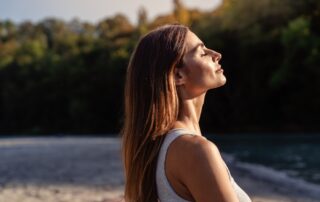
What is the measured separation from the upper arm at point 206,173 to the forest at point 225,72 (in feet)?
60.5

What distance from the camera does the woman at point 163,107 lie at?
118 centimetres

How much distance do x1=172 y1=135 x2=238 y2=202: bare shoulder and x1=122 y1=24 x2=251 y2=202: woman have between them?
0.03 m

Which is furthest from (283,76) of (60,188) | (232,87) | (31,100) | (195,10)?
(31,100)

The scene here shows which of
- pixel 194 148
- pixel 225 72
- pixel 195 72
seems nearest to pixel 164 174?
pixel 194 148

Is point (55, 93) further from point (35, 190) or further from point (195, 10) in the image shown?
point (35, 190)

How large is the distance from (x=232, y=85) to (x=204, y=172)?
108 ft

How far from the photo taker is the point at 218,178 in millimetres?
1061

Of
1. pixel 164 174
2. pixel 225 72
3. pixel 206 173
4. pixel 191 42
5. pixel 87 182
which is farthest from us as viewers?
pixel 225 72

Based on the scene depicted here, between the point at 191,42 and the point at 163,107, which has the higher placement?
the point at 191,42

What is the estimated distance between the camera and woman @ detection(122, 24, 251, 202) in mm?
1180

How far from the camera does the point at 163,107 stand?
1.22 meters

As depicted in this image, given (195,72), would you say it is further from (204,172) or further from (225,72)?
(225,72)

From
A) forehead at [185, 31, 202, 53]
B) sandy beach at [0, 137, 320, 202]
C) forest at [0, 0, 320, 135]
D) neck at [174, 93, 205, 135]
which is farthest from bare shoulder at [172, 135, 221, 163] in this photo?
forest at [0, 0, 320, 135]

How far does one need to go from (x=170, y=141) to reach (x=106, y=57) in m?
43.5
